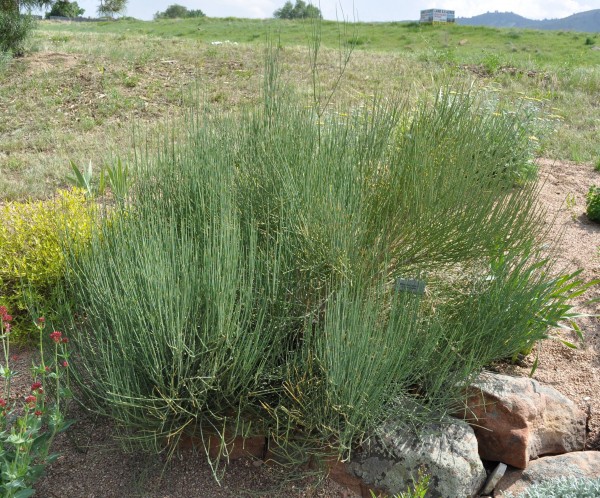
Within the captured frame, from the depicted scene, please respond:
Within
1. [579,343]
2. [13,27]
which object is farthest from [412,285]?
[13,27]

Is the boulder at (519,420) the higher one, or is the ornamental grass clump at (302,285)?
the ornamental grass clump at (302,285)

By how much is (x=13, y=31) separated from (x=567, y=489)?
11.5 m

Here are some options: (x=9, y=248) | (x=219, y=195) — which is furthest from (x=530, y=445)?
(x=9, y=248)

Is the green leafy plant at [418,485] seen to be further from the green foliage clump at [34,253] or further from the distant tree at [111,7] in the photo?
the distant tree at [111,7]

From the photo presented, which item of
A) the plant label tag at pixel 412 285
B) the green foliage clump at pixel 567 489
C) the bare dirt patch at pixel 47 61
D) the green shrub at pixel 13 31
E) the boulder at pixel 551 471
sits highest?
the green shrub at pixel 13 31

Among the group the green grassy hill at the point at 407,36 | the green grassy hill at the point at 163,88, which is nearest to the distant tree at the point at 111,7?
the green grassy hill at the point at 407,36

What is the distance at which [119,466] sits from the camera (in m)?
2.80

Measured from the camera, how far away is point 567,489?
2.58m

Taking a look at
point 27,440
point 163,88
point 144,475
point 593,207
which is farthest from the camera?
point 163,88

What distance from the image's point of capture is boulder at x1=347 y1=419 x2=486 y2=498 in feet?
8.94

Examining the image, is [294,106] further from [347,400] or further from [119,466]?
[119,466]

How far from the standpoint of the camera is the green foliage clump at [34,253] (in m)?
3.62

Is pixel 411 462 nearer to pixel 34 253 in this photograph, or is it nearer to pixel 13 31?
pixel 34 253

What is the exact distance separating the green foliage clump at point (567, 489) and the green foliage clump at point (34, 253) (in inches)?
98.4
